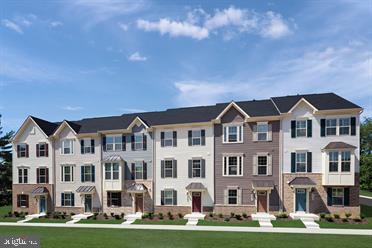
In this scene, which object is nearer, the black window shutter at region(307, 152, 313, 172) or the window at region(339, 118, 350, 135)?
the window at region(339, 118, 350, 135)

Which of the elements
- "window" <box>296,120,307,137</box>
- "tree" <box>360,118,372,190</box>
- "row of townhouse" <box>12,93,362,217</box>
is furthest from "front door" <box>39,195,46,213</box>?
"tree" <box>360,118,372,190</box>

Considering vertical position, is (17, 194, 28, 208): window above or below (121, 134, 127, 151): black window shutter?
below

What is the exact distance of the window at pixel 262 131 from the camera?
2622 centimetres

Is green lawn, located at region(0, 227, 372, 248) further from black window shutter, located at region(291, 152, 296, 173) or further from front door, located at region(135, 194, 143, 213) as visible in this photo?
front door, located at region(135, 194, 143, 213)

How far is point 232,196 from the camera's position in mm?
26484

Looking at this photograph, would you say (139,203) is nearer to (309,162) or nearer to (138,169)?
(138,169)

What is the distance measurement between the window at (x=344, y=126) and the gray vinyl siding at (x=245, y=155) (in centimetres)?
564

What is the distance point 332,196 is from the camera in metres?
24.0

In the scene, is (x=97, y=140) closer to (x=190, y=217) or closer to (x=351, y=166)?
(x=190, y=217)

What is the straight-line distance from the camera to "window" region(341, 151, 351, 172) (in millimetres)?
23250

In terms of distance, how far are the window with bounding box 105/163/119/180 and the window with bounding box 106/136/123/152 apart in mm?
1931

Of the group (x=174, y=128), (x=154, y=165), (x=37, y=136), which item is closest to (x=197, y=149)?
(x=174, y=128)

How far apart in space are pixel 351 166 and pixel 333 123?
4227mm

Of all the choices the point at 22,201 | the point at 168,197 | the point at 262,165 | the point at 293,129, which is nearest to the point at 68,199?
the point at 22,201
